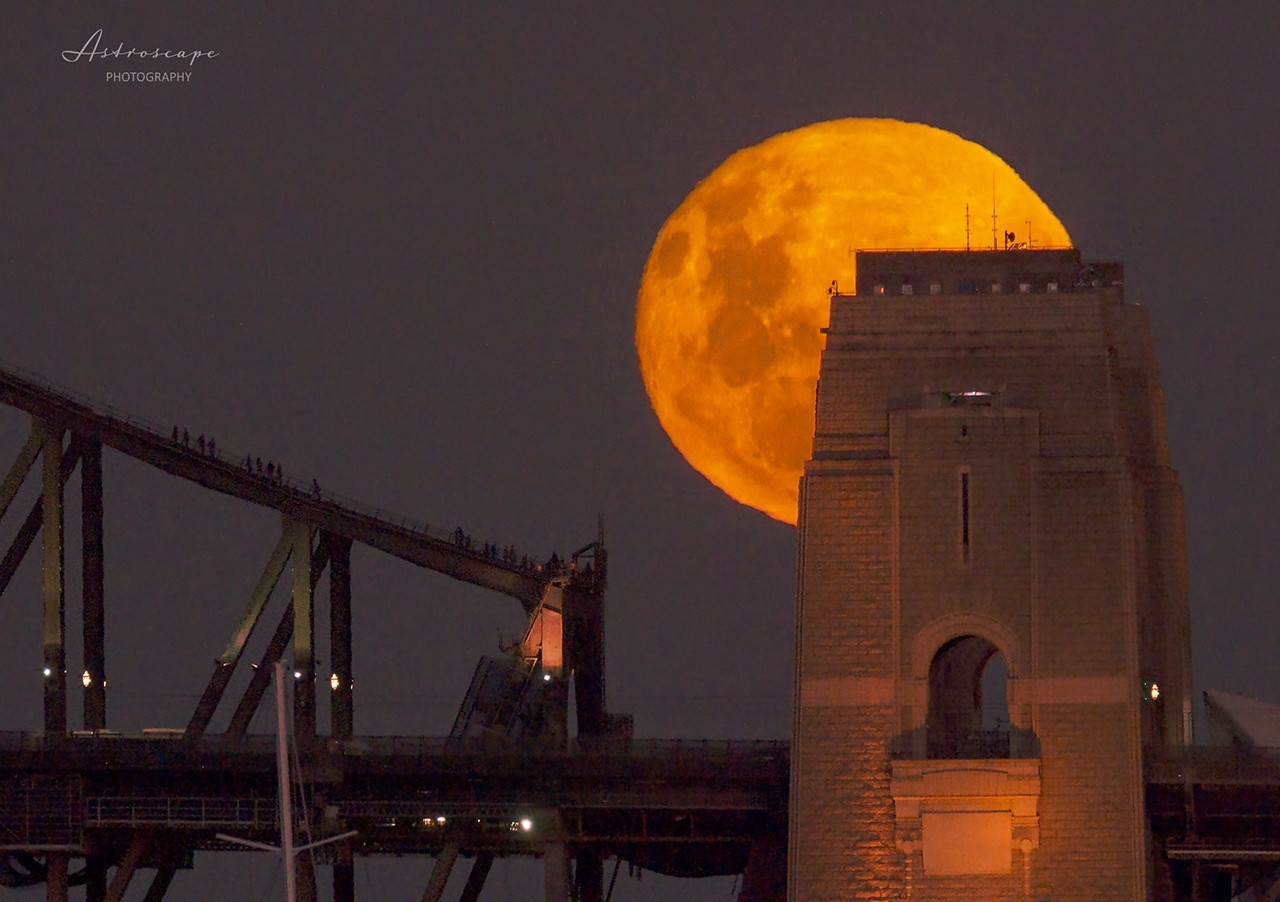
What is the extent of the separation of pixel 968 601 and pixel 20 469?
54.6 metres

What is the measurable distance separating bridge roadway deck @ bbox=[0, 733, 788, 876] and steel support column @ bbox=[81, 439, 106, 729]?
1294cm

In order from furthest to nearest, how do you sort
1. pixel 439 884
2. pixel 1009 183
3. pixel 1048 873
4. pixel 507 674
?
1. pixel 507 674
2. pixel 439 884
3. pixel 1009 183
4. pixel 1048 873

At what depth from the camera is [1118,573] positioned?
120 meters

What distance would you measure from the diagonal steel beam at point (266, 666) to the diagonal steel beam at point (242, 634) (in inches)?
41.2

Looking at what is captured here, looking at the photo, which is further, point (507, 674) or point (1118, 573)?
point (507, 674)

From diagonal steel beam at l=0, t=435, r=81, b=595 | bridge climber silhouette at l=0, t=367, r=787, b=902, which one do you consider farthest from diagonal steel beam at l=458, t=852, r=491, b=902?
diagonal steel beam at l=0, t=435, r=81, b=595

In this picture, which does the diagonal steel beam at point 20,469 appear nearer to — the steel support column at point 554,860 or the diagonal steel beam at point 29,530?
the diagonal steel beam at point 29,530

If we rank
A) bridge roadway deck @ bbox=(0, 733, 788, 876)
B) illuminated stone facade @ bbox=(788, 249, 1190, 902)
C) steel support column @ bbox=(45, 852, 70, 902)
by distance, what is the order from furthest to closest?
steel support column @ bbox=(45, 852, 70, 902) < bridge roadway deck @ bbox=(0, 733, 788, 876) < illuminated stone facade @ bbox=(788, 249, 1190, 902)

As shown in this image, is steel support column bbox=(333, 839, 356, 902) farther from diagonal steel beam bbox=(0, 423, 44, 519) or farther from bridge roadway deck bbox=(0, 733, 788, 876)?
diagonal steel beam bbox=(0, 423, 44, 519)

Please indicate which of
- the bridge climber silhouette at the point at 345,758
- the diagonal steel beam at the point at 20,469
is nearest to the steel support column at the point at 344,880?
the bridge climber silhouette at the point at 345,758

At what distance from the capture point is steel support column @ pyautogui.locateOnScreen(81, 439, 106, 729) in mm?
157375

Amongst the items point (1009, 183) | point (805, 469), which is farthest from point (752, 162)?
point (805, 469)

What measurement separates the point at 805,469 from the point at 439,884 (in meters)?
32.8

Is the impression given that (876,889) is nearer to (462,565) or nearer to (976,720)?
(976,720)
